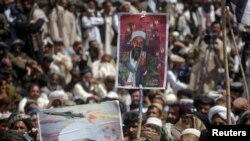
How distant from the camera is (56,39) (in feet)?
58.7

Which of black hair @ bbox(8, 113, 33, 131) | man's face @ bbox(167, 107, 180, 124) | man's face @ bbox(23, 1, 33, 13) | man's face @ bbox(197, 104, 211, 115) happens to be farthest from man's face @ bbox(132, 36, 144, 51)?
man's face @ bbox(23, 1, 33, 13)

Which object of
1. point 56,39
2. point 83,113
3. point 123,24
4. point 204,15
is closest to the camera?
point 83,113

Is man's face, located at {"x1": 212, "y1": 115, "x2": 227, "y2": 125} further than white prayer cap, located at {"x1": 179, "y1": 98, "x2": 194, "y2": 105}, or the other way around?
white prayer cap, located at {"x1": 179, "y1": 98, "x2": 194, "y2": 105}

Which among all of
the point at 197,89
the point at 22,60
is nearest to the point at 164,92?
the point at 197,89

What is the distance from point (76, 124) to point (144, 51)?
1.28 meters

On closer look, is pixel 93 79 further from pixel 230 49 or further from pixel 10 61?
pixel 230 49

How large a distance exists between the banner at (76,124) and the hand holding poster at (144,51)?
0.89m

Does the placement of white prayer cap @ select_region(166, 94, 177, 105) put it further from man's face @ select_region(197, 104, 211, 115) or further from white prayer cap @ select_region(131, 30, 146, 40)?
white prayer cap @ select_region(131, 30, 146, 40)

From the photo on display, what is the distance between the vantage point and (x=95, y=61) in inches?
693

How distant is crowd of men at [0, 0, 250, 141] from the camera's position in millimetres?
13078

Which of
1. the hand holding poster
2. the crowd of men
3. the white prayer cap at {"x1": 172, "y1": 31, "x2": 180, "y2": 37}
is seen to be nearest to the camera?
the hand holding poster

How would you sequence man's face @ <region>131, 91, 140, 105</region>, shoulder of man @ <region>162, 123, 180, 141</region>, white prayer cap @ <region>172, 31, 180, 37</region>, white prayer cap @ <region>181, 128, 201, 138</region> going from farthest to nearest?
white prayer cap @ <region>172, 31, 180, 37</region> < man's face @ <region>131, 91, 140, 105</region> < shoulder of man @ <region>162, 123, 180, 141</region> < white prayer cap @ <region>181, 128, 201, 138</region>

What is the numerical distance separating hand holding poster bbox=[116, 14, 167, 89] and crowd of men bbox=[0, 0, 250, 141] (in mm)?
1083

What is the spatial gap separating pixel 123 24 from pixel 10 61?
21.3ft
